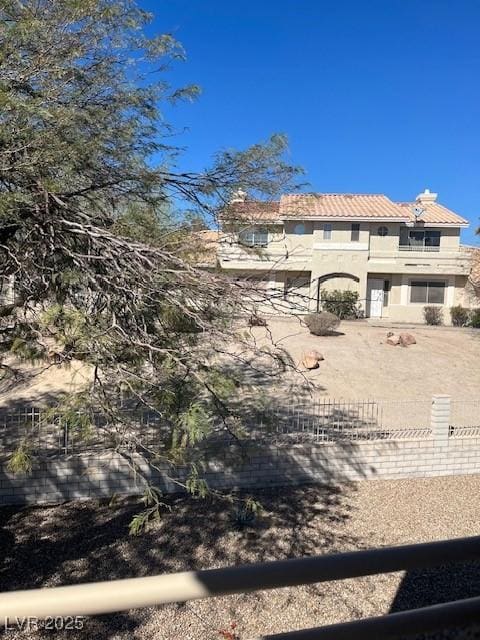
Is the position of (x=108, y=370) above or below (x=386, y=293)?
below

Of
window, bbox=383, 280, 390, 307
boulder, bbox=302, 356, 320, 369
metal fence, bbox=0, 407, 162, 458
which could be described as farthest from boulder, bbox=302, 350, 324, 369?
window, bbox=383, 280, 390, 307

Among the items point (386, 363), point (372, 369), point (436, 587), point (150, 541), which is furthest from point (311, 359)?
point (436, 587)

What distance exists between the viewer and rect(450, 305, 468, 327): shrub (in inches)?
976

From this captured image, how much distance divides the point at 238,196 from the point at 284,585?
405 centimetres

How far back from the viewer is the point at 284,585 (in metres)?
1.12

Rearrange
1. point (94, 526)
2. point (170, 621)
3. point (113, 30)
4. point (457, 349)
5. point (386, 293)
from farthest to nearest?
1. point (386, 293)
2. point (457, 349)
3. point (94, 526)
4. point (113, 30)
5. point (170, 621)

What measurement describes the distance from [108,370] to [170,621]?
220cm

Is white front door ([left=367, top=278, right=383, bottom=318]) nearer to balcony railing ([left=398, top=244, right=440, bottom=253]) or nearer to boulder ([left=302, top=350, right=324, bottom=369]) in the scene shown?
balcony railing ([left=398, top=244, right=440, bottom=253])

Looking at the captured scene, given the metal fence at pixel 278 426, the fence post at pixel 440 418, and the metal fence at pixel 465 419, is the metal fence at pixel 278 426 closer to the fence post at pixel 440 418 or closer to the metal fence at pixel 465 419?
the metal fence at pixel 465 419

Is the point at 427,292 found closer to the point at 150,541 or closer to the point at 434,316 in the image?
the point at 434,316

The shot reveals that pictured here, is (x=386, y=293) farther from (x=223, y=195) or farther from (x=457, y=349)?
(x=223, y=195)

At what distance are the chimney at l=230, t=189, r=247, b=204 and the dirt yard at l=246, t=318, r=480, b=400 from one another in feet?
22.4

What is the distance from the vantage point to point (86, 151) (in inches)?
167

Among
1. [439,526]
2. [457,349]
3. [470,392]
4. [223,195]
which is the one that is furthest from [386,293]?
[223,195]
